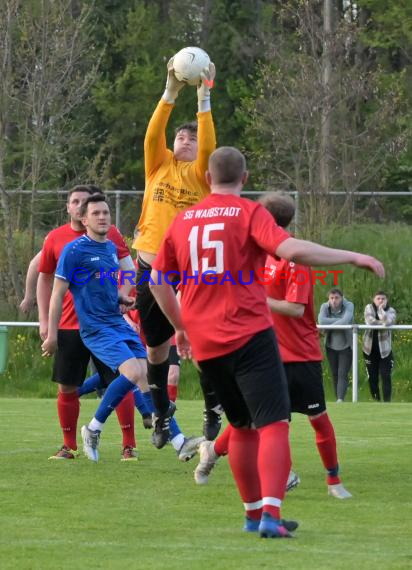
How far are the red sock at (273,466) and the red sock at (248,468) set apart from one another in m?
0.30

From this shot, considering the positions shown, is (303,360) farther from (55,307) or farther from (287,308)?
(55,307)

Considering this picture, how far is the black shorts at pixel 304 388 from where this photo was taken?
857 cm

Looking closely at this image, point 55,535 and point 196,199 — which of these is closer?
point 55,535

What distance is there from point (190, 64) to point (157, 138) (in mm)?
605

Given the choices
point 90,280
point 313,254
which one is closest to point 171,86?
point 90,280

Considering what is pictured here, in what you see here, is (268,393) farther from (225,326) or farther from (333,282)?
(333,282)

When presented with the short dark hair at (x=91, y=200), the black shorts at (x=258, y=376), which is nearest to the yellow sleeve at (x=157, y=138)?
the short dark hair at (x=91, y=200)

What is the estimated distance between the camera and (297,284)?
832 cm

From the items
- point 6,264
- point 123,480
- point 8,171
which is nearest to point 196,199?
point 123,480

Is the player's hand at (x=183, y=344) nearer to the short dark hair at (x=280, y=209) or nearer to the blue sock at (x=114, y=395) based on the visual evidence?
the short dark hair at (x=280, y=209)

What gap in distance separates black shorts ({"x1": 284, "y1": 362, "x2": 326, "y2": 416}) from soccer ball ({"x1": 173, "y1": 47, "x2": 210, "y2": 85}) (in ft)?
6.76

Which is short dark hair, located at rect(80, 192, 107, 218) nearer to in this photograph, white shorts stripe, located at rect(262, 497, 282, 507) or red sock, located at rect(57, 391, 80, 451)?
red sock, located at rect(57, 391, 80, 451)

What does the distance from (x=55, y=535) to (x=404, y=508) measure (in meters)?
2.16

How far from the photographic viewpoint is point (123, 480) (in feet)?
30.7
